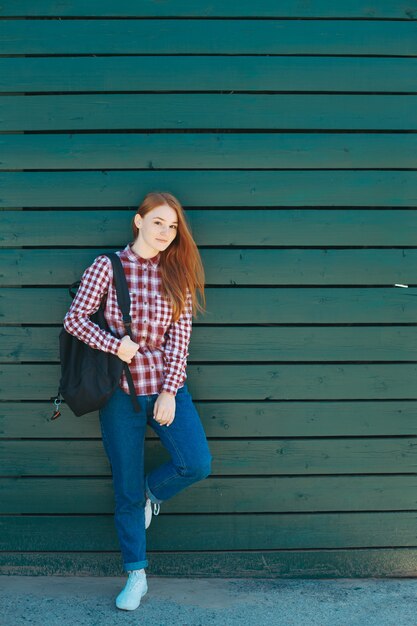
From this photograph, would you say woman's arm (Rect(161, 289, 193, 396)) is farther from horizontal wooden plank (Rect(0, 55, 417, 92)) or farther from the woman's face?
horizontal wooden plank (Rect(0, 55, 417, 92))

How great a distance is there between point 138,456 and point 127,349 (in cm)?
55

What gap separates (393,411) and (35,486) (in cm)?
200

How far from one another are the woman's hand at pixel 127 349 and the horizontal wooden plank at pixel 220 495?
0.88 m

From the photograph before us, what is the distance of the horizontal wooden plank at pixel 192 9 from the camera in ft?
11.2

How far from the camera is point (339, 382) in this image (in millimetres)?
3537

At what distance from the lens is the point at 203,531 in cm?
356

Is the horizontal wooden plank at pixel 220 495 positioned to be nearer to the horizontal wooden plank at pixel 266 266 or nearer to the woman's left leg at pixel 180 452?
the woman's left leg at pixel 180 452

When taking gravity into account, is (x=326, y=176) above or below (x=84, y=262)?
above

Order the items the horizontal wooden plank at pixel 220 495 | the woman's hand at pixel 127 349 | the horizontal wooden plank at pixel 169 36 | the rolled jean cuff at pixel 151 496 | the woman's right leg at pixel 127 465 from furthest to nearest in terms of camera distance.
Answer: the horizontal wooden plank at pixel 220 495
the horizontal wooden plank at pixel 169 36
the rolled jean cuff at pixel 151 496
the woman's right leg at pixel 127 465
the woman's hand at pixel 127 349

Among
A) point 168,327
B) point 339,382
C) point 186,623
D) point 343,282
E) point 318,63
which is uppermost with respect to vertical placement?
point 318,63

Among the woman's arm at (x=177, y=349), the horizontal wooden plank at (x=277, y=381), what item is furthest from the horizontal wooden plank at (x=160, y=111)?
Answer: the horizontal wooden plank at (x=277, y=381)

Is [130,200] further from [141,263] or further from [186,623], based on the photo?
[186,623]

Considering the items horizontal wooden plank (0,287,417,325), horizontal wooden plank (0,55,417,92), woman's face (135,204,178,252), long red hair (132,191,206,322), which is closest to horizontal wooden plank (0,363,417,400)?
horizontal wooden plank (0,287,417,325)

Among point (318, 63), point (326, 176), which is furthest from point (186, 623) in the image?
point (318, 63)
